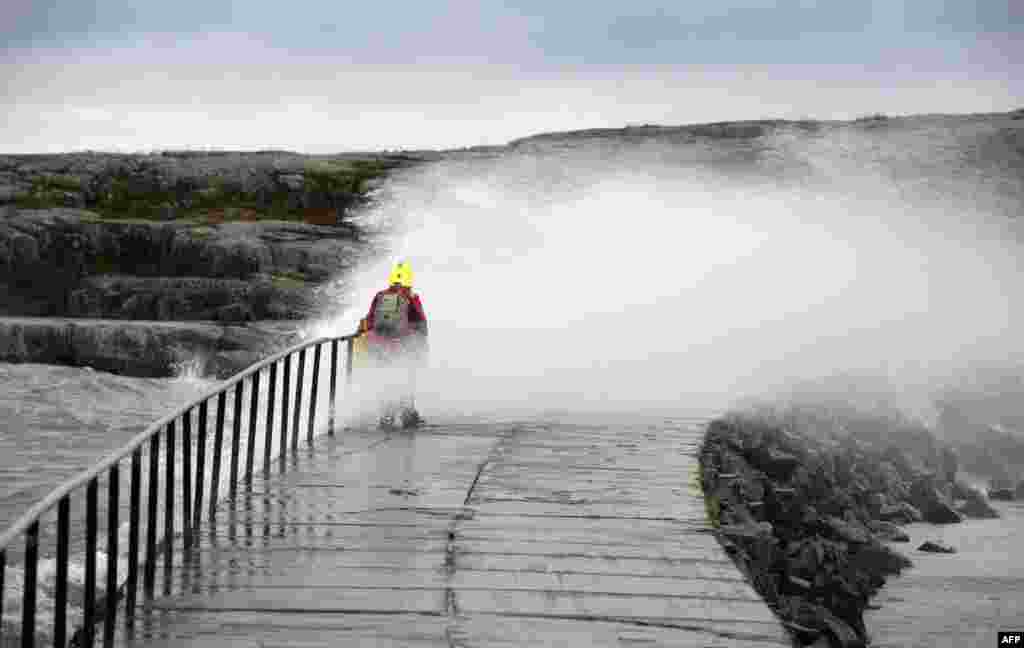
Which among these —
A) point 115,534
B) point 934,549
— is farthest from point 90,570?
point 934,549

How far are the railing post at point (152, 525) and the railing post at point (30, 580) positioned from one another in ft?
5.37

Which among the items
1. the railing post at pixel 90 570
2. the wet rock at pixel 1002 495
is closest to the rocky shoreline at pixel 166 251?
the wet rock at pixel 1002 495

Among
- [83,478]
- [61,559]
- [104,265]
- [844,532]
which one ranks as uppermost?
[83,478]

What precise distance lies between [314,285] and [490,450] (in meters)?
18.1

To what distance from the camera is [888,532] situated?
16312 millimetres

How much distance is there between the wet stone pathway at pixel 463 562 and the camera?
7.23 metres

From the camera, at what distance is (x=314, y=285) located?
30.7m

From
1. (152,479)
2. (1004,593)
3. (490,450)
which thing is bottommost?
(1004,593)

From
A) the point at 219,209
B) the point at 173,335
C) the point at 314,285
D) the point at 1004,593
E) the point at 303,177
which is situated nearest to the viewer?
the point at 1004,593

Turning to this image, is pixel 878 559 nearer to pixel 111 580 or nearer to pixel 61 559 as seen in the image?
pixel 111 580

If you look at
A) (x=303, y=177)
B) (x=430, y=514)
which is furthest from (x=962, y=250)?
(x=430, y=514)

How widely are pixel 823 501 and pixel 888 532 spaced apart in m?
1.10

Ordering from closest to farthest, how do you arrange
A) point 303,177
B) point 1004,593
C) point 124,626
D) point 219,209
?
point 124,626
point 1004,593
point 219,209
point 303,177

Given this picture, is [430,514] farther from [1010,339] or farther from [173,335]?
Answer: [1010,339]
